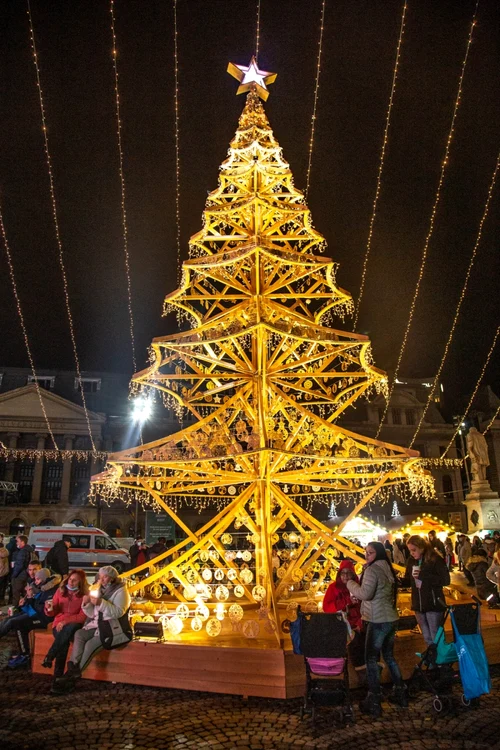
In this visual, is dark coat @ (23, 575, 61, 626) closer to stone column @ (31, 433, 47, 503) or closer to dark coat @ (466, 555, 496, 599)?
dark coat @ (466, 555, 496, 599)

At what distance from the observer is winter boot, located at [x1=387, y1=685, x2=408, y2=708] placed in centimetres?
595

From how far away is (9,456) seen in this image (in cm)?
4066

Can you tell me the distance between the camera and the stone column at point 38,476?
4047cm

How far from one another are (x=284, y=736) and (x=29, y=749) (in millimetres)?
2425

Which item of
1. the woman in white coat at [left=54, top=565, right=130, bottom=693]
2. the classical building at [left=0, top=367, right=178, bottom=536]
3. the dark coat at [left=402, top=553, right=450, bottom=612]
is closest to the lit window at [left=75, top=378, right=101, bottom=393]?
the classical building at [left=0, top=367, right=178, bottom=536]

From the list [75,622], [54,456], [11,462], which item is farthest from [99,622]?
[11,462]

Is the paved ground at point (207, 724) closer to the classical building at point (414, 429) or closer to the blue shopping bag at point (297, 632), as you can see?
the blue shopping bag at point (297, 632)

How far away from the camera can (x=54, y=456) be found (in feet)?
131

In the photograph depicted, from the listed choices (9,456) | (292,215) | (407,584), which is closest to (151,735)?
(407,584)

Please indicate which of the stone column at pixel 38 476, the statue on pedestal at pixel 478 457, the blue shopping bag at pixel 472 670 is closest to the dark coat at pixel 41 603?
the blue shopping bag at pixel 472 670

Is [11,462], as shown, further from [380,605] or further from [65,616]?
[380,605]

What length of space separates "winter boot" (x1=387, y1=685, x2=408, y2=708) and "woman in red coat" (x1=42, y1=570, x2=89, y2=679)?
4.09 m

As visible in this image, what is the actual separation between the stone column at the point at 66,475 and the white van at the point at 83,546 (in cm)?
1780

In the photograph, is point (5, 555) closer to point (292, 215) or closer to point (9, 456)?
point (292, 215)
